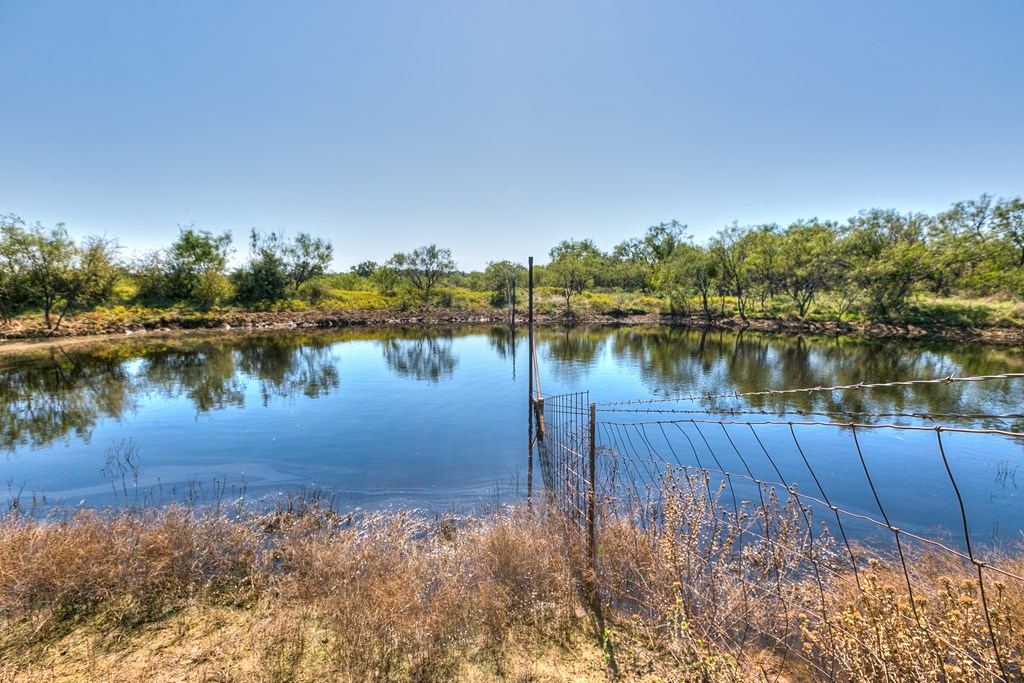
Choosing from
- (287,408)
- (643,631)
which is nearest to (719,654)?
(643,631)

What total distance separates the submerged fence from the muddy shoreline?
2397cm

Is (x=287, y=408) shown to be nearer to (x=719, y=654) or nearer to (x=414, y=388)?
(x=414, y=388)

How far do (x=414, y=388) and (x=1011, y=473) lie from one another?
16719mm

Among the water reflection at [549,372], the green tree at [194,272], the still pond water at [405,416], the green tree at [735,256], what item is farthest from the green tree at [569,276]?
the green tree at [194,272]

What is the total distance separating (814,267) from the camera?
3622 centimetres

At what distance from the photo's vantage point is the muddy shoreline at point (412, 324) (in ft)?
92.7

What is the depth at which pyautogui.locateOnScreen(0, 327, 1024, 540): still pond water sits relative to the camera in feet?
28.0

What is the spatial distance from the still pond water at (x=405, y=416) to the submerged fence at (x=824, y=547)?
0.14 m

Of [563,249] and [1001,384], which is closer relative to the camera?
[1001,384]

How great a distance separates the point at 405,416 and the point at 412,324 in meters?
34.6

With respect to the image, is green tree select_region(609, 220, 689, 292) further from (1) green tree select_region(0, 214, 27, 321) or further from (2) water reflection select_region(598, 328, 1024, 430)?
(1) green tree select_region(0, 214, 27, 321)

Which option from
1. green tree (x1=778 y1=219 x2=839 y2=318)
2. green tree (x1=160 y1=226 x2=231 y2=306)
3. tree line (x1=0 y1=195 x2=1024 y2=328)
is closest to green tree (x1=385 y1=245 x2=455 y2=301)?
tree line (x1=0 y1=195 x2=1024 y2=328)

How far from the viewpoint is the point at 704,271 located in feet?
136

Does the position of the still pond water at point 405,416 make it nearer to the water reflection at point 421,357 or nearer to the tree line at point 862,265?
the water reflection at point 421,357
